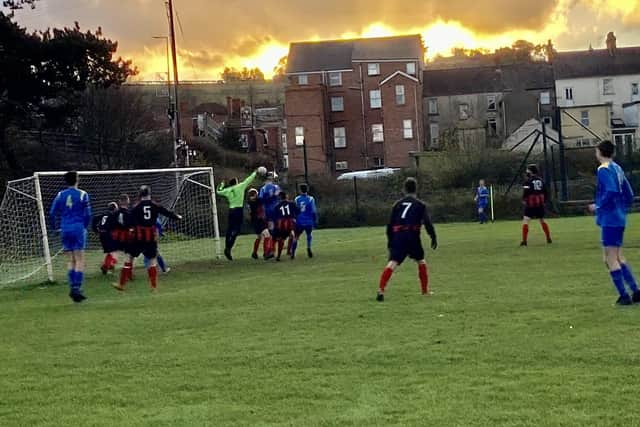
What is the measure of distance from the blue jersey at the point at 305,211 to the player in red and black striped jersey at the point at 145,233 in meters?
6.60

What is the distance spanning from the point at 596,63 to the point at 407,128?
66.5ft

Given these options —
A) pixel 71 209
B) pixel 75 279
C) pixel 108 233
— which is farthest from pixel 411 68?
pixel 75 279

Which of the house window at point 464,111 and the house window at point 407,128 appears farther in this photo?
the house window at point 464,111

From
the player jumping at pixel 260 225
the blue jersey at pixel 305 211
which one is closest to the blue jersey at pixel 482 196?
the blue jersey at pixel 305 211

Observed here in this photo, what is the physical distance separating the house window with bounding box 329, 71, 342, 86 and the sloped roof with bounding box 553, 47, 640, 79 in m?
20.2

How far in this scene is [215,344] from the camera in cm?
951

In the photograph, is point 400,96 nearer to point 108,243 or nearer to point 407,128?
point 407,128

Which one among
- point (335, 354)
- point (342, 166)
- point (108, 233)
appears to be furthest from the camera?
point (342, 166)

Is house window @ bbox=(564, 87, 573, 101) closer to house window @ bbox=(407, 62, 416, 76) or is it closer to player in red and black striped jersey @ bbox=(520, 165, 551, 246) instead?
house window @ bbox=(407, 62, 416, 76)

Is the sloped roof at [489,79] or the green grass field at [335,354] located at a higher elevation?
the sloped roof at [489,79]

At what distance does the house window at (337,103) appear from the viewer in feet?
233

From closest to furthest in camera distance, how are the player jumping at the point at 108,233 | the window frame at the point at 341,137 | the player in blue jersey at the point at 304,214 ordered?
the player jumping at the point at 108,233 < the player in blue jersey at the point at 304,214 < the window frame at the point at 341,137

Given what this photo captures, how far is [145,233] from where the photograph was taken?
15.7 meters

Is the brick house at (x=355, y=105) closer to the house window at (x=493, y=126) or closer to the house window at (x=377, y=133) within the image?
the house window at (x=377, y=133)
